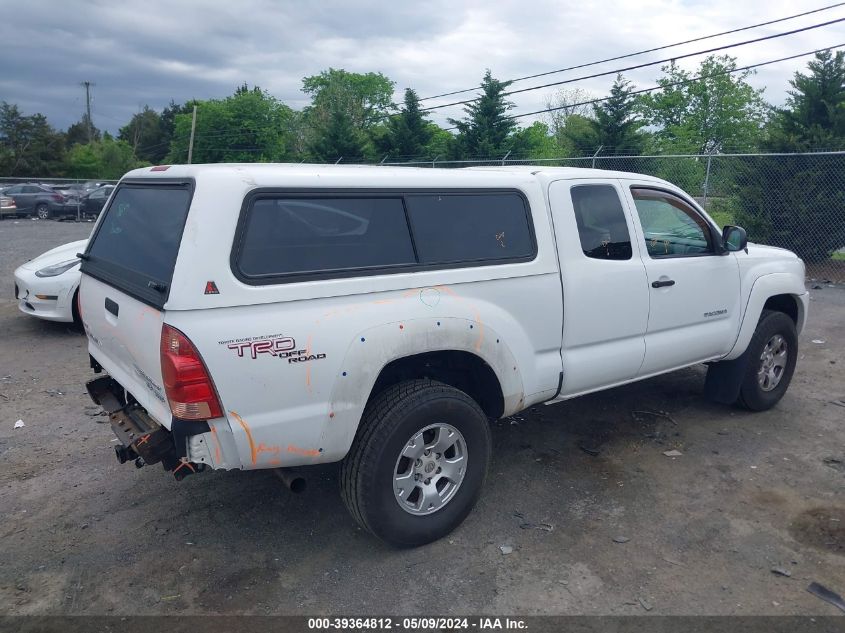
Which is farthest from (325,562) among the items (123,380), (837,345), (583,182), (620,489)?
(837,345)

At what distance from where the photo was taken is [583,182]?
166 inches

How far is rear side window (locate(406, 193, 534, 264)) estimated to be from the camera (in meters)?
3.52

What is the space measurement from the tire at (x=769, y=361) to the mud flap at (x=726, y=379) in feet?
0.16

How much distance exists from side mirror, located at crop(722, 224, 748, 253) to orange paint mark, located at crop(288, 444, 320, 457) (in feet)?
11.7

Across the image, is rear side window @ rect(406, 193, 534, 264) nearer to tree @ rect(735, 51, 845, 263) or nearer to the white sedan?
the white sedan

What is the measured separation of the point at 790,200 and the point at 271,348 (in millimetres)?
12997

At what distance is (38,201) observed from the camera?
25406mm

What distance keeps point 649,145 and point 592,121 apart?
224cm

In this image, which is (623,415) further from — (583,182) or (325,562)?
(325,562)

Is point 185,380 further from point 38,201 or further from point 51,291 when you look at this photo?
point 38,201

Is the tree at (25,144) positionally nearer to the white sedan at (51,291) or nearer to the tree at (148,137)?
the tree at (148,137)

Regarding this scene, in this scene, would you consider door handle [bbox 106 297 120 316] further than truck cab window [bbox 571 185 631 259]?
No

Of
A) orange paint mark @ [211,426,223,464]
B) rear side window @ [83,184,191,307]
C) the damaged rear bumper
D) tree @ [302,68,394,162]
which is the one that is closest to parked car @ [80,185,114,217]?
tree @ [302,68,394,162]

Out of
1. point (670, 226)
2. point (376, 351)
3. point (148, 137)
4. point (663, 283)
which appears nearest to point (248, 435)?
point (376, 351)
